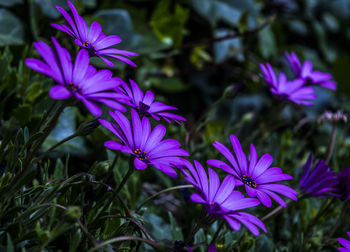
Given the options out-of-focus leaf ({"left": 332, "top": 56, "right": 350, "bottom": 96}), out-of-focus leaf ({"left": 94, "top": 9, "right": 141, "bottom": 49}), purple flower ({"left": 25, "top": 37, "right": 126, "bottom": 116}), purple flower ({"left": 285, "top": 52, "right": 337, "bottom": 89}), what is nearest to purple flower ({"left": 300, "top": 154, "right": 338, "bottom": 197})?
purple flower ({"left": 285, "top": 52, "right": 337, "bottom": 89})

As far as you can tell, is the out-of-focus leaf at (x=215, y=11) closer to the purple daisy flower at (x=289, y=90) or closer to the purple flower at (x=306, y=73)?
the purple flower at (x=306, y=73)

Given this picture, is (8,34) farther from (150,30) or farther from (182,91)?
(182,91)

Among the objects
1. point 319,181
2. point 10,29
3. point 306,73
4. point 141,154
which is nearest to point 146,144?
point 141,154

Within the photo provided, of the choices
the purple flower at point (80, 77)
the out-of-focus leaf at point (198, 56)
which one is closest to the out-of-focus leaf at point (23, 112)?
the purple flower at point (80, 77)

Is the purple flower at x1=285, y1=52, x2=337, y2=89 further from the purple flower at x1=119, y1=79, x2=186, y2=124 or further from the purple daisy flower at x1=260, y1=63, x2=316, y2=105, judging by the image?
the purple flower at x1=119, y1=79, x2=186, y2=124

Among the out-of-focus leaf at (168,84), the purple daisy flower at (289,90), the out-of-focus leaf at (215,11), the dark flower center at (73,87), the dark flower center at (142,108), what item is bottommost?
the dark flower center at (142,108)

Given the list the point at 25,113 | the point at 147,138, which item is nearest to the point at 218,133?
the point at 25,113
